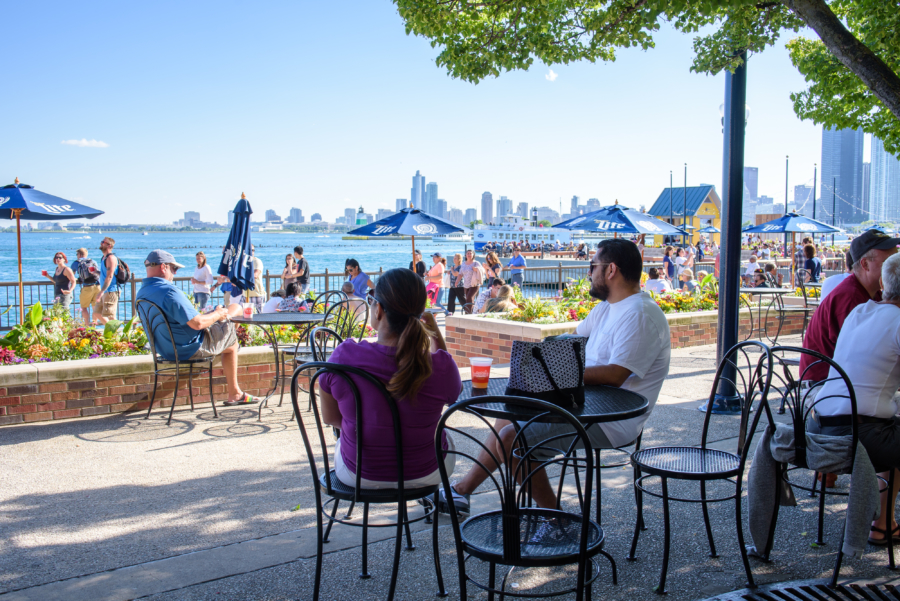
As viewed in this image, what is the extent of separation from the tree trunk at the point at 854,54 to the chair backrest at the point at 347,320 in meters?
3.85

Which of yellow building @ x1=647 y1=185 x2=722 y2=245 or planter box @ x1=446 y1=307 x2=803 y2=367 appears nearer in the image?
planter box @ x1=446 y1=307 x2=803 y2=367

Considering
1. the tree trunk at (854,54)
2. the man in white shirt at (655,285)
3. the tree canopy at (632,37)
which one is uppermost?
the tree canopy at (632,37)

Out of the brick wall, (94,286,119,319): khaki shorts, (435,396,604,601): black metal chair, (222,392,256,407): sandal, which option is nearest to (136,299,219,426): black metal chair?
the brick wall

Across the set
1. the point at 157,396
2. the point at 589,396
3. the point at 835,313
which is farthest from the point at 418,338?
the point at 157,396

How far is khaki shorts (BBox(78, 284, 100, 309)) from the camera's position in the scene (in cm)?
1216

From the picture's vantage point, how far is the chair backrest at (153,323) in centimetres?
548

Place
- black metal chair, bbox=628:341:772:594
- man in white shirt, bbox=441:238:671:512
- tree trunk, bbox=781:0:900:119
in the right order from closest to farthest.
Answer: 1. black metal chair, bbox=628:341:772:594
2. man in white shirt, bbox=441:238:671:512
3. tree trunk, bbox=781:0:900:119

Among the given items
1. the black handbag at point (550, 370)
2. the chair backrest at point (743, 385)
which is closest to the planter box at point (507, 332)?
the chair backrest at point (743, 385)

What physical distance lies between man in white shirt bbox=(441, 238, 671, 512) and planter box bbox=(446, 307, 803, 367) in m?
3.74

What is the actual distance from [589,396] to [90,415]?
4453mm

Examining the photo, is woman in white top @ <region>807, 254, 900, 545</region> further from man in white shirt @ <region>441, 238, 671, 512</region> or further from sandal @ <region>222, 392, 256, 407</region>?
sandal @ <region>222, 392, 256, 407</region>

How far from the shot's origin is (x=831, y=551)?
317 centimetres

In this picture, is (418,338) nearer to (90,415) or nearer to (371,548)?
(371,548)

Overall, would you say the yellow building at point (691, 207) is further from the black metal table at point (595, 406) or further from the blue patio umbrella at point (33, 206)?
the black metal table at point (595, 406)
